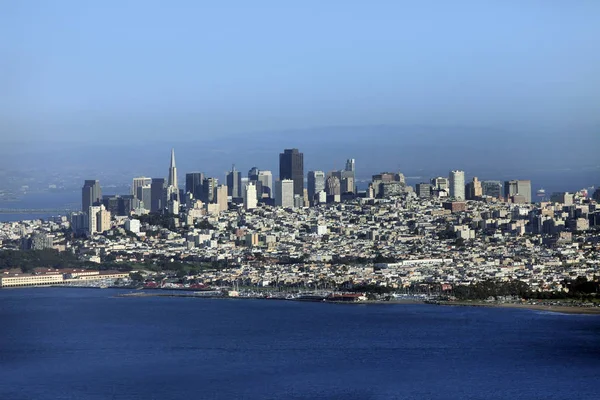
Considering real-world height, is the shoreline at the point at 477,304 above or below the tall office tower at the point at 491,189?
below

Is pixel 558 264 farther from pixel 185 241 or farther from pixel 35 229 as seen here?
pixel 35 229

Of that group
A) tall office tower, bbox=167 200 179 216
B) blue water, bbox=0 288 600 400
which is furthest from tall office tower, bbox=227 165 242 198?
blue water, bbox=0 288 600 400

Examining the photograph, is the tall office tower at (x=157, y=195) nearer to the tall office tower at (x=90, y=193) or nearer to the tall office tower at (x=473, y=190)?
the tall office tower at (x=90, y=193)

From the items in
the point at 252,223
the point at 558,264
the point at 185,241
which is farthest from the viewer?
the point at 252,223

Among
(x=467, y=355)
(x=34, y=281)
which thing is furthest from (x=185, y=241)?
(x=467, y=355)

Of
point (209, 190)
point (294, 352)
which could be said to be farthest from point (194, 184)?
point (294, 352)

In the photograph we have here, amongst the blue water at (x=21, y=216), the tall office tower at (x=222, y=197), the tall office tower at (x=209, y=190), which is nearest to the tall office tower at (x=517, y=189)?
the tall office tower at (x=222, y=197)
